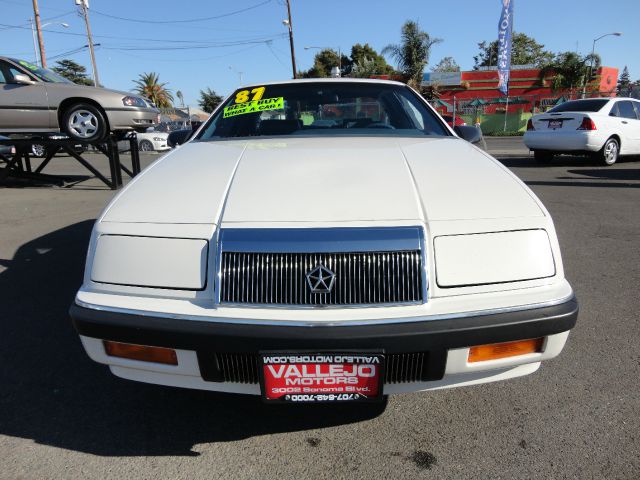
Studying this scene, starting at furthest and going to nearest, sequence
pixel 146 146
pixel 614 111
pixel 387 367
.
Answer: pixel 146 146, pixel 614 111, pixel 387 367

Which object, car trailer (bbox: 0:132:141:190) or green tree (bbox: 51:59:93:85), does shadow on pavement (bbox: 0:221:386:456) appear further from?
green tree (bbox: 51:59:93:85)

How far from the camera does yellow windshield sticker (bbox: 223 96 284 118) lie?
9.87 feet

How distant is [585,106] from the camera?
9.41 m

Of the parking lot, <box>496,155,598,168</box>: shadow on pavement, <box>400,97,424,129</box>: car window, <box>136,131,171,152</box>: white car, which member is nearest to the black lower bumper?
the parking lot

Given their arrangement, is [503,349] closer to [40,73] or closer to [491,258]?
[491,258]

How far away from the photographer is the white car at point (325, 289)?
1473 millimetres

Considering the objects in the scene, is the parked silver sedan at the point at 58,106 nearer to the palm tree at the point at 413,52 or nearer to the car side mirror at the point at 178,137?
the car side mirror at the point at 178,137

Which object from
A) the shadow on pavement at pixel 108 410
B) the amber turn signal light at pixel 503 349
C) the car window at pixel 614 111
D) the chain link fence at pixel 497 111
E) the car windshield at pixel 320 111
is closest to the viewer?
the amber turn signal light at pixel 503 349

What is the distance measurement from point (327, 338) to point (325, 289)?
164mm

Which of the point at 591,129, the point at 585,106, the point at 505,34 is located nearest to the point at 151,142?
the point at 585,106

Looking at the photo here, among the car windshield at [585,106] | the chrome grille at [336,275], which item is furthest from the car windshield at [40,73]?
the car windshield at [585,106]

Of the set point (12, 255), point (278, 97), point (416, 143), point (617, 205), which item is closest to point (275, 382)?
point (416, 143)

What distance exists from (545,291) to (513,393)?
73 cm

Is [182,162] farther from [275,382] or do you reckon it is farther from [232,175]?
Answer: [275,382]
